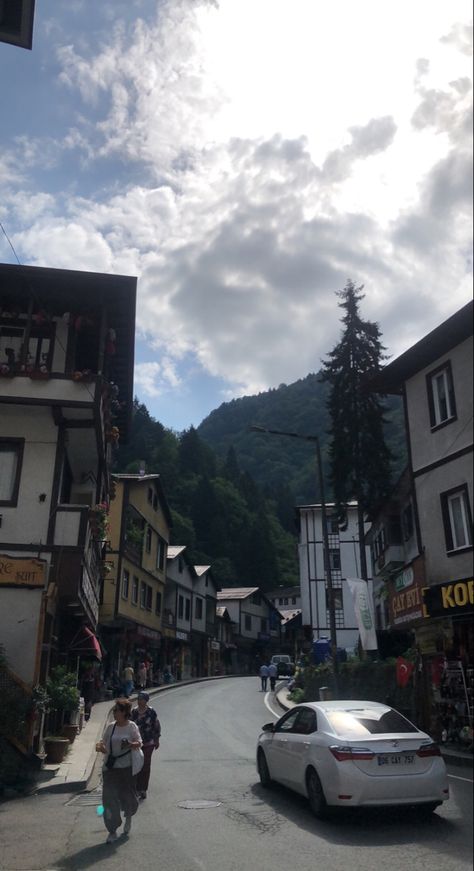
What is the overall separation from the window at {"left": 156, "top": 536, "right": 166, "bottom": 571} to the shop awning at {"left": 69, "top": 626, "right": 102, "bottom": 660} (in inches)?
1308

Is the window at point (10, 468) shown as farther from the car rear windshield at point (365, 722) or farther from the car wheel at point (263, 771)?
the car rear windshield at point (365, 722)

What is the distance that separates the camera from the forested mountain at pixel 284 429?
3271 mm

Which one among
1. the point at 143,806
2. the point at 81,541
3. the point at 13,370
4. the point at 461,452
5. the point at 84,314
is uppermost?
the point at 84,314

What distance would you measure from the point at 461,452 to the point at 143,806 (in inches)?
449

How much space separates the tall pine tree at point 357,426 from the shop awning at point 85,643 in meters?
19.0

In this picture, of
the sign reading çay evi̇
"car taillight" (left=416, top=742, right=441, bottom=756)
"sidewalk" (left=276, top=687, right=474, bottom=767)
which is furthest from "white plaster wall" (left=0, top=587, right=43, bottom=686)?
"sidewalk" (left=276, top=687, right=474, bottom=767)

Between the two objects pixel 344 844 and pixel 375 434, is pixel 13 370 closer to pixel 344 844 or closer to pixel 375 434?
pixel 344 844

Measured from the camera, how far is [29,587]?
1677 centimetres

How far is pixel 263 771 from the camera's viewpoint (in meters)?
12.6

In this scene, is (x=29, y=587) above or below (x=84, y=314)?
below

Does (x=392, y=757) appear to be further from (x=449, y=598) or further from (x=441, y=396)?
(x=441, y=396)

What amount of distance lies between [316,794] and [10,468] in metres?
12.9

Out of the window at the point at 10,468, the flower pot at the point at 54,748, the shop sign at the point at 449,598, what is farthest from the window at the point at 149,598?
the shop sign at the point at 449,598

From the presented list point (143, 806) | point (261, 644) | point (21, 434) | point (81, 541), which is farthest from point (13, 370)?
point (261, 644)
